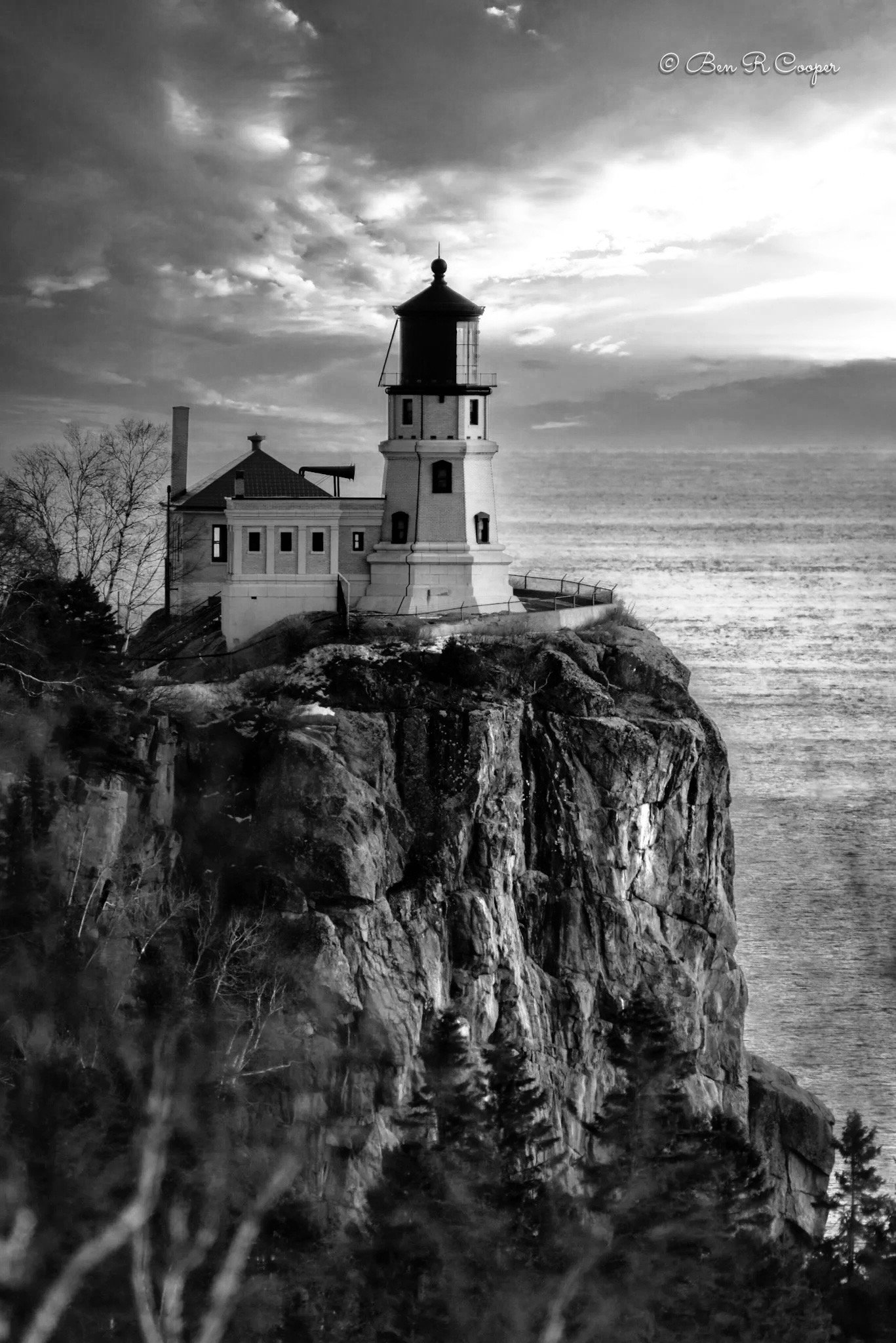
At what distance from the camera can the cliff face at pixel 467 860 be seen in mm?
34531

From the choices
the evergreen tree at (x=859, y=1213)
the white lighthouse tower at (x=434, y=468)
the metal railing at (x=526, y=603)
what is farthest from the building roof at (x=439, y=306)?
the evergreen tree at (x=859, y=1213)

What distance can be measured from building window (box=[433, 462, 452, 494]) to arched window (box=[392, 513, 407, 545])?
1174mm

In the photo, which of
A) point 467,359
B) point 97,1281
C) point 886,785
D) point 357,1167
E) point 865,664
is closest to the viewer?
point 97,1281

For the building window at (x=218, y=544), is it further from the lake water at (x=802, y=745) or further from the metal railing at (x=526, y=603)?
the lake water at (x=802, y=745)

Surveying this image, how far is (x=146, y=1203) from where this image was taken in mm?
21953

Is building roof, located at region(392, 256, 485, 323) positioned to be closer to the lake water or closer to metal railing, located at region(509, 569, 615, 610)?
metal railing, located at region(509, 569, 615, 610)

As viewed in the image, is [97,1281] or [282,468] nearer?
[97,1281]

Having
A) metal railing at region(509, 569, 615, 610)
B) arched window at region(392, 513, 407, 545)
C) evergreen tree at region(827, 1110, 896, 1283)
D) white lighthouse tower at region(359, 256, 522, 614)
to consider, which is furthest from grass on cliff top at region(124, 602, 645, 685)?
evergreen tree at region(827, 1110, 896, 1283)

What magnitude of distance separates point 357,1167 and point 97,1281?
11354mm

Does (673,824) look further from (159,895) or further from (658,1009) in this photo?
(159,895)

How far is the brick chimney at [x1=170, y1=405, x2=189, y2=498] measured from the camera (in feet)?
174

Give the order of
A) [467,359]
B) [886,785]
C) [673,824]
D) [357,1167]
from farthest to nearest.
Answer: [886,785], [467,359], [673,824], [357,1167]

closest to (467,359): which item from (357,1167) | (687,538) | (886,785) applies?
(357,1167)

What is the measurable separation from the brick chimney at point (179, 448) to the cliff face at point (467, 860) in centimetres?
1482
